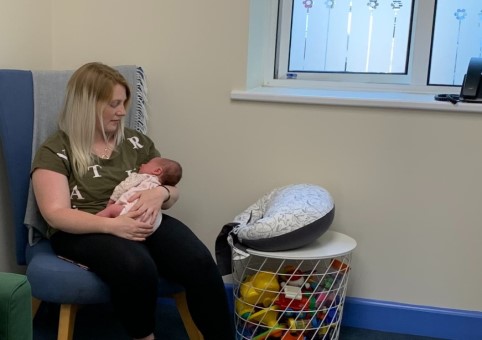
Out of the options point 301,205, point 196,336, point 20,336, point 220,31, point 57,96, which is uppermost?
point 220,31

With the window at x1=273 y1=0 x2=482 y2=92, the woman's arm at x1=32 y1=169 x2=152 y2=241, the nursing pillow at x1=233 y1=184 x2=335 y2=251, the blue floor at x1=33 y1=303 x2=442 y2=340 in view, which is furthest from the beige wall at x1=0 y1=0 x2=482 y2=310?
the woman's arm at x1=32 y1=169 x2=152 y2=241

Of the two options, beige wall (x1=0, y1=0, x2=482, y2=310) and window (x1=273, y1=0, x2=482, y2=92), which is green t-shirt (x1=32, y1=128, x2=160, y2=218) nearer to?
beige wall (x1=0, y1=0, x2=482, y2=310)

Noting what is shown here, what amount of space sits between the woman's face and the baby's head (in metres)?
0.16

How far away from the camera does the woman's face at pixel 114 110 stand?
5.70 feet

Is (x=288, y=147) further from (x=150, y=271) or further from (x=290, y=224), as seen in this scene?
(x=150, y=271)

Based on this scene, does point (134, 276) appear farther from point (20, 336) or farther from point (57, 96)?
point (57, 96)

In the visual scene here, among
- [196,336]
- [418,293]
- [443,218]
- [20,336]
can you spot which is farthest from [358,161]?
[20,336]

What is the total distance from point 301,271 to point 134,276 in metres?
0.61

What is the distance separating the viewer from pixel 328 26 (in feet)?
7.67

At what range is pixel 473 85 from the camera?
1944 millimetres

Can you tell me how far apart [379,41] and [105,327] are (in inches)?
60.4

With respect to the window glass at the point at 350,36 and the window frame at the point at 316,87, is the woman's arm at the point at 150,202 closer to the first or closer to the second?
the window frame at the point at 316,87

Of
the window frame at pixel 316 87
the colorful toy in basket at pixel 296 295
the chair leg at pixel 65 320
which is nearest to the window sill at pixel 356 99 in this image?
the window frame at pixel 316 87

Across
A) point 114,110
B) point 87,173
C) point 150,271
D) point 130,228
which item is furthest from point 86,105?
point 150,271
